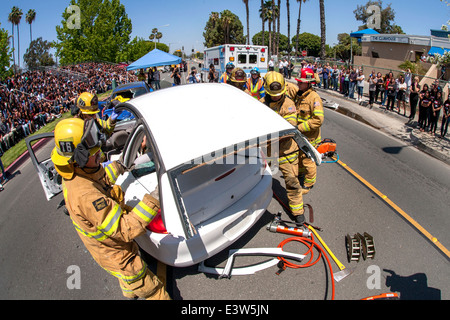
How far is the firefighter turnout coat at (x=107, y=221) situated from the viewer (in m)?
2.18

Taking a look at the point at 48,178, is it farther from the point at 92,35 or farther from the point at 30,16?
the point at 30,16

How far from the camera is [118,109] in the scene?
337 centimetres

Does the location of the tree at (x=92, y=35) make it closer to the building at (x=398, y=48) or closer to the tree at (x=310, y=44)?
the building at (x=398, y=48)

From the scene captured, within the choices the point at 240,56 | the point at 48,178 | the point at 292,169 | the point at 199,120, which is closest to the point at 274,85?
the point at 292,169

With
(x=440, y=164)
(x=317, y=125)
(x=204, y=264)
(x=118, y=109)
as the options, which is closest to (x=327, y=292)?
(x=204, y=264)

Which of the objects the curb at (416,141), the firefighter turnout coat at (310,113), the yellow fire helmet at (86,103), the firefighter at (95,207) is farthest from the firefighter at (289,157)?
the curb at (416,141)

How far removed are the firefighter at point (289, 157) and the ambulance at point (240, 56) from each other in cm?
1111

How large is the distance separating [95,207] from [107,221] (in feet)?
0.48

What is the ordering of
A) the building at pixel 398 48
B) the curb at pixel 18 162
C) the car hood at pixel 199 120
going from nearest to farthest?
the car hood at pixel 199 120 < the curb at pixel 18 162 < the building at pixel 398 48

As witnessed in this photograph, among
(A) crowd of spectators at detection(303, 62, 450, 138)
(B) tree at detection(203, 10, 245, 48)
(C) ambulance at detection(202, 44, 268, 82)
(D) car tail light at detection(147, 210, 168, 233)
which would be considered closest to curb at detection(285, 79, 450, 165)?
(A) crowd of spectators at detection(303, 62, 450, 138)

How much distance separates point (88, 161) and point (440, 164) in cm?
778

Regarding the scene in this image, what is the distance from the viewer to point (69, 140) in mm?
2180

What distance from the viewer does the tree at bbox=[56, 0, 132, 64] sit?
3603cm

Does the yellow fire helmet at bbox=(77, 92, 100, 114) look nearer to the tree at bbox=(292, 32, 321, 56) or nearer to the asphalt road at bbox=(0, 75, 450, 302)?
the asphalt road at bbox=(0, 75, 450, 302)
